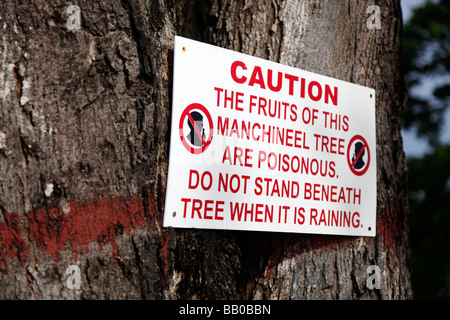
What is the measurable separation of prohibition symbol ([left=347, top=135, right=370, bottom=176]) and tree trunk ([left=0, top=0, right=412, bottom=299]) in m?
0.30

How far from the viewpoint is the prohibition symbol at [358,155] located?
1957mm

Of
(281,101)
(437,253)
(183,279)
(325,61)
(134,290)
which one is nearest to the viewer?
(134,290)

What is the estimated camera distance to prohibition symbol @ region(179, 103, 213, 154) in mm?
1532

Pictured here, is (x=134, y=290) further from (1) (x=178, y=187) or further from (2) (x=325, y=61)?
(2) (x=325, y=61)

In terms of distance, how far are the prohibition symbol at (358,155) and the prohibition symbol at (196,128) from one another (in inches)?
26.6

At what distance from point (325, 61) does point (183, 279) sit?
3.35 ft

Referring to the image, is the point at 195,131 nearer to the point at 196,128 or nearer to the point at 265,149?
the point at 196,128

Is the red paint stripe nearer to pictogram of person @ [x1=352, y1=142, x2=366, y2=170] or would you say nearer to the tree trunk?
the tree trunk

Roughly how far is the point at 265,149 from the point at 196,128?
0.90 ft

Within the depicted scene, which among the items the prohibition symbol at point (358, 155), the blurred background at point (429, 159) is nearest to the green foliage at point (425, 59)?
the blurred background at point (429, 159)

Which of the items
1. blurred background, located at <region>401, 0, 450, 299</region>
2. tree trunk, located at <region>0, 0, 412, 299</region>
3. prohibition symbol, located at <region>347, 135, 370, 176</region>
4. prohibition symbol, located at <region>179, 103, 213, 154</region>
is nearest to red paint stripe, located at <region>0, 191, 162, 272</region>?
Result: tree trunk, located at <region>0, 0, 412, 299</region>

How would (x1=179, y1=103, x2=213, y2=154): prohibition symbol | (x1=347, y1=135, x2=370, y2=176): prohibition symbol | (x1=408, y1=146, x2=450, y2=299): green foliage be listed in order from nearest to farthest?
(x1=179, y1=103, x2=213, y2=154): prohibition symbol, (x1=347, y1=135, x2=370, y2=176): prohibition symbol, (x1=408, y1=146, x2=450, y2=299): green foliage
